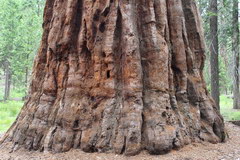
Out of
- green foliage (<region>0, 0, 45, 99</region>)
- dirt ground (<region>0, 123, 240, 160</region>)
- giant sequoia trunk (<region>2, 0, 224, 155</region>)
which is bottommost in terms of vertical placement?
dirt ground (<region>0, 123, 240, 160</region>)

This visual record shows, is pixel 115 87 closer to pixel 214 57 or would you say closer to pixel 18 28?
pixel 214 57

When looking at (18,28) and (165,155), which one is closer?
(165,155)

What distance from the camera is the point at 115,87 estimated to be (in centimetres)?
477

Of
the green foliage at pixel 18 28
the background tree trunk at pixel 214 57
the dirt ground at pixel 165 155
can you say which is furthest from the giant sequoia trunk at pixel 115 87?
the green foliage at pixel 18 28

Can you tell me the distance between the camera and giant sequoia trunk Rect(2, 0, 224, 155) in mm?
4492

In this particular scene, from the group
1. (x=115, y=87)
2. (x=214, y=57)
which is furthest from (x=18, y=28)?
(x=115, y=87)

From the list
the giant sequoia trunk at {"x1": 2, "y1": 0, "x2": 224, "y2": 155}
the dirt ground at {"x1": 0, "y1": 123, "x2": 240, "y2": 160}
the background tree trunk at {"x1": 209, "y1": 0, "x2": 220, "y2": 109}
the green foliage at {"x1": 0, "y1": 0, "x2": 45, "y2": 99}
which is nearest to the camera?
the dirt ground at {"x1": 0, "y1": 123, "x2": 240, "y2": 160}

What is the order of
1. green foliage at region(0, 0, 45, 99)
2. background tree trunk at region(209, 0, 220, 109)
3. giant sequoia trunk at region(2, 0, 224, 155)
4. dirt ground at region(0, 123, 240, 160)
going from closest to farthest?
dirt ground at region(0, 123, 240, 160), giant sequoia trunk at region(2, 0, 224, 155), background tree trunk at region(209, 0, 220, 109), green foliage at region(0, 0, 45, 99)

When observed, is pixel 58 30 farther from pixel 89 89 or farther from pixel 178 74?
pixel 178 74

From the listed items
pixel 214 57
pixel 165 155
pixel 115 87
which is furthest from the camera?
pixel 214 57

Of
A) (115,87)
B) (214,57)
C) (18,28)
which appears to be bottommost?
(115,87)

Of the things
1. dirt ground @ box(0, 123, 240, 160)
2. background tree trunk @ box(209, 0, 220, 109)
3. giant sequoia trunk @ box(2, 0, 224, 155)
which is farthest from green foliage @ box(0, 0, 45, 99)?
dirt ground @ box(0, 123, 240, 160)

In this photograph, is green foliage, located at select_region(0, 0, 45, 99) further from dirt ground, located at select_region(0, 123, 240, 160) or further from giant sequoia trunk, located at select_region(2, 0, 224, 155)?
dirt ground, located at select_region(0, 123, 240, 160)

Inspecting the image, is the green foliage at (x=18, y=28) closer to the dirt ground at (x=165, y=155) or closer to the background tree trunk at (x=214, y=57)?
the background tree trunk at (x=214, y=57)
